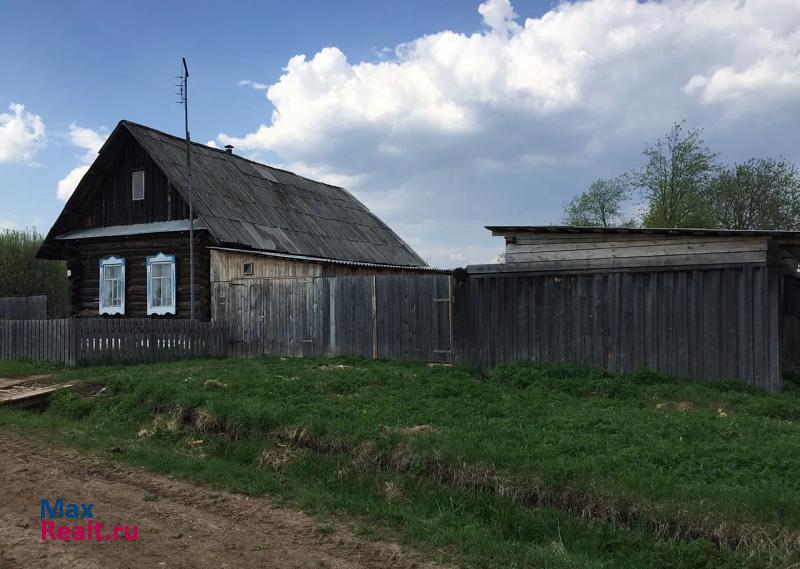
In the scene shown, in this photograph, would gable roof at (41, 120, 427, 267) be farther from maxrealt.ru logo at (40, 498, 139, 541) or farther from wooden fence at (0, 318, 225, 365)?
maxrealt.ru logo at (40, 498, 139, 541)

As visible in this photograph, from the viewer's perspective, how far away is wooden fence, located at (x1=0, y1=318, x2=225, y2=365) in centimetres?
1349

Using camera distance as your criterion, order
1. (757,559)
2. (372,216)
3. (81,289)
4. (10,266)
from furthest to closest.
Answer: (10,266) < (372,216) < (81,289) < (757,559)

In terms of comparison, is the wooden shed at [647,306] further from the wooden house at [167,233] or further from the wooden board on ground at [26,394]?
the wooden house at [167,233]

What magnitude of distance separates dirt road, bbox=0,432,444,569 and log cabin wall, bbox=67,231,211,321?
1216 cm

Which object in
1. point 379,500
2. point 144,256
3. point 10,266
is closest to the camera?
point 379,500

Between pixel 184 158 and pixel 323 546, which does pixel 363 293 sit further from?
pixel 184 158

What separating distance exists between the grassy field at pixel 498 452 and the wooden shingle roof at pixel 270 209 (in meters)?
9.50

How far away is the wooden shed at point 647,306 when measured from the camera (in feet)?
30.7

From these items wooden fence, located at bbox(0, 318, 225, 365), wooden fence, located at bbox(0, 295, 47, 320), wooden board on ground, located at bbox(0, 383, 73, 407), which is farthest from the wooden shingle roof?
wooden fence, located at bbox(0, 295, 47, 320)

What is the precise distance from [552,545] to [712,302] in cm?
663

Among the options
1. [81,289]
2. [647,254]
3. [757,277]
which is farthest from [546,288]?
[81,289]

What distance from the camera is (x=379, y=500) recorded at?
18.5ft

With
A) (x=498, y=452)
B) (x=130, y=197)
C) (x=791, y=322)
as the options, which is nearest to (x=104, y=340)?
(x=130, y=197)

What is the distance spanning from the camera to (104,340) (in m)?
13.9
